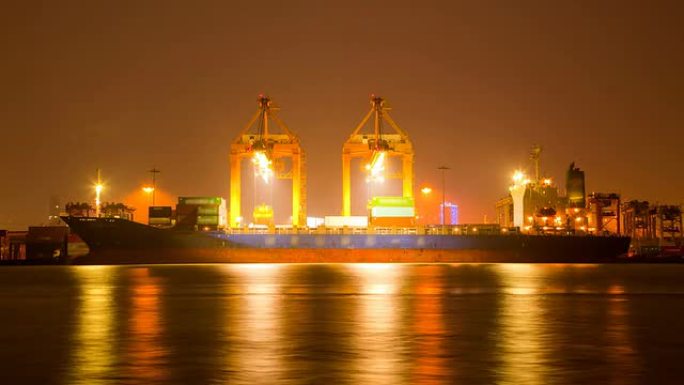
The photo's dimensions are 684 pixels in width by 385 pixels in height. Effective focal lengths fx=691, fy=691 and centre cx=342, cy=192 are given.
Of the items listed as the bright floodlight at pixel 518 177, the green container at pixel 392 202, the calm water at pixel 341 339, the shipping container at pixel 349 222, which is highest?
the bright floodlight at pixel 518 177

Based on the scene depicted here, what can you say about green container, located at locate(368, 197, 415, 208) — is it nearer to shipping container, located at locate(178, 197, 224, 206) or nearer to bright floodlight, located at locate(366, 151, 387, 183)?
bright floodlight, located at locate(366, 151, 387, 183)

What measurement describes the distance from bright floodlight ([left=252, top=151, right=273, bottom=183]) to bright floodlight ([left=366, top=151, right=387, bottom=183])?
38.5 feet

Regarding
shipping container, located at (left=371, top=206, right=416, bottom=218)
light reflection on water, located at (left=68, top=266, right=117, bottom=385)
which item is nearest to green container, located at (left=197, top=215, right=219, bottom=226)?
shipping container, located at (left=371, top=206, right=416, bottom=218)

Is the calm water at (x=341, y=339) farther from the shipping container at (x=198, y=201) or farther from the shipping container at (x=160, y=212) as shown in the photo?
the shipping container at (x=160, y=212)

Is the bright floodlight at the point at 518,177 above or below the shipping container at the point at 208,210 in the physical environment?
above

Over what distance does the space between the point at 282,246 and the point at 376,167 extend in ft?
56.2

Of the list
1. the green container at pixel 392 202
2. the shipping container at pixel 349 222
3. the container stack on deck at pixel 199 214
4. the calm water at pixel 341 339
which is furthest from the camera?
the green container at pixel 392 202

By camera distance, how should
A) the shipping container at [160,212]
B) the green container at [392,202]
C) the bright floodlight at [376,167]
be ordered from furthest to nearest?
the bright floodlight at [376,167]
the green container at [392,202]
the shipping container at [160,212]

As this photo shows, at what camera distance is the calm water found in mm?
10148

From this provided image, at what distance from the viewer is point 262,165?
79.9 metres

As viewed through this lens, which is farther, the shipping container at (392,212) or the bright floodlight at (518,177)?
the bright floodlight at (518,177)

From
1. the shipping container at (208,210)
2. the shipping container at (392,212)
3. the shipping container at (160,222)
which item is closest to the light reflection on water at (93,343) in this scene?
the shipping container at (208,210)

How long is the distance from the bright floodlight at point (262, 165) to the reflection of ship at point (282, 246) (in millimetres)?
11670

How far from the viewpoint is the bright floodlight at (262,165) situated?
77975 millimetres
